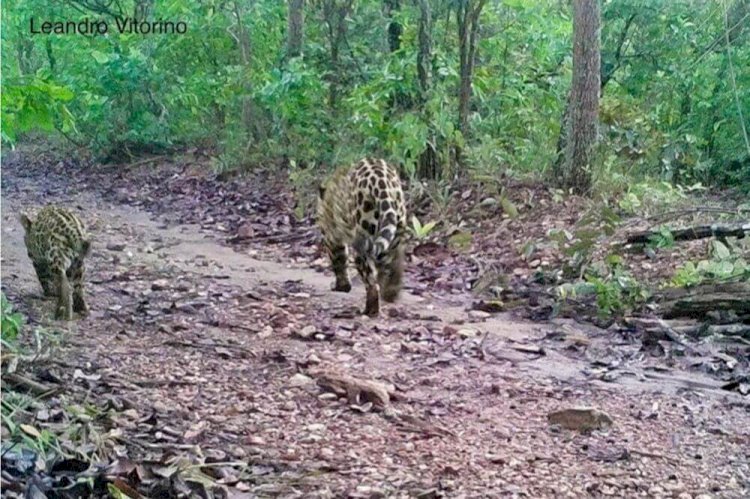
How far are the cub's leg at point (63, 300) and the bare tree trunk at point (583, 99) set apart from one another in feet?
16.6

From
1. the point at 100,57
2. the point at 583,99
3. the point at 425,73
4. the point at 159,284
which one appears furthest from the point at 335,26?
the point at 100,57

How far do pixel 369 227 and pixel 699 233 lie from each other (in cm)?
245

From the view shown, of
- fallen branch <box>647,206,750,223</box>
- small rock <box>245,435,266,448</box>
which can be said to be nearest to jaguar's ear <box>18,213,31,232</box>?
small rock <box>245,435,266,448</box>

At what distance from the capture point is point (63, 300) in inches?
204

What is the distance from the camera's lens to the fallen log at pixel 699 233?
257 inches

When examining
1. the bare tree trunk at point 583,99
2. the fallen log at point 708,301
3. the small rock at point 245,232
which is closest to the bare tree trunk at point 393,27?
the bare tree trunk at point 583,99

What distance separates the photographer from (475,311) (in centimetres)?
639

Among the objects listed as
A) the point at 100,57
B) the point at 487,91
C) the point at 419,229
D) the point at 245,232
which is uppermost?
the point at 100,57

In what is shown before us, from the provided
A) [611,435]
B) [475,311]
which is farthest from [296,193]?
[611,435]

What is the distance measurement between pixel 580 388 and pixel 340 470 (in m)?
1.76

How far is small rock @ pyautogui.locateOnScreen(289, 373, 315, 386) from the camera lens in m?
4.55

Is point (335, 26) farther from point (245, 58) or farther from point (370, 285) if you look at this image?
point (370, 285)

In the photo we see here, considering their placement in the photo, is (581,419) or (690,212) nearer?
(581,419)

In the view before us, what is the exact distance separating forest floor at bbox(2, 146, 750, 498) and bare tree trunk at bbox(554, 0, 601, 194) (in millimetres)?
2140
